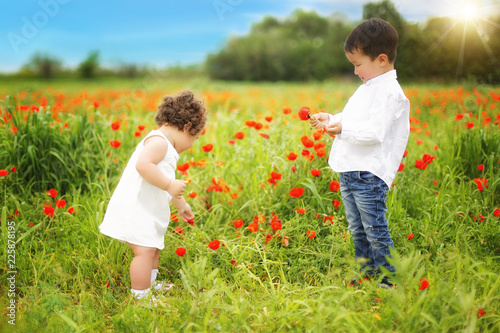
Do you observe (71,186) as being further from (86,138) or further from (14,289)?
(14,289)

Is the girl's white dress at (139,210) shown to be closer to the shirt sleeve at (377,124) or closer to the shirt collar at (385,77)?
the shirt sleeve at (377,124)

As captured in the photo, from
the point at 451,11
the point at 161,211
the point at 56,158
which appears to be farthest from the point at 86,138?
the point at 451,11

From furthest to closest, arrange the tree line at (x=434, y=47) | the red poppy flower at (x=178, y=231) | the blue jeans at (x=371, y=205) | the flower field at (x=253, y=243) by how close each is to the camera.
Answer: the tree line at (x=434, y=47), the red poppy flower at (x=178, y=231), the blue jeans at (x=371, y=205), the flower field at (x=253, y=243)

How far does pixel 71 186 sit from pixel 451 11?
4.06 metres

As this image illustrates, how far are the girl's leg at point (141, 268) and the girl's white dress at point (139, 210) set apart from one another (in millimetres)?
43

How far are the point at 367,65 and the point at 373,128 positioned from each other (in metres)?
0.36

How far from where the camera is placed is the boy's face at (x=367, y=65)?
1.82m

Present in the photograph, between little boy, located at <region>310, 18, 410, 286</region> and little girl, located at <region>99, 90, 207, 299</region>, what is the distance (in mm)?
774

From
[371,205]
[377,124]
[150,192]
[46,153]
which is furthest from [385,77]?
[46,153]

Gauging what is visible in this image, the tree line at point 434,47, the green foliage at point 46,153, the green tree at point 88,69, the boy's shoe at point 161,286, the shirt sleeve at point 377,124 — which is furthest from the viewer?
the green tree at point 88,69

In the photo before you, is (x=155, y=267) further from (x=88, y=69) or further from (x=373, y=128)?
(x=88, y=69)

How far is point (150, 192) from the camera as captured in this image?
1922 millimetres

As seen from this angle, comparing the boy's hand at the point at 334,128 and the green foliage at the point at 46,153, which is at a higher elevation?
the boy's hand at the point at 334,128

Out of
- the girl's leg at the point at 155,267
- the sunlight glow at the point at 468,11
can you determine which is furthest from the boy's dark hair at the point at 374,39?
the sunlight glow at the point at 468,11
